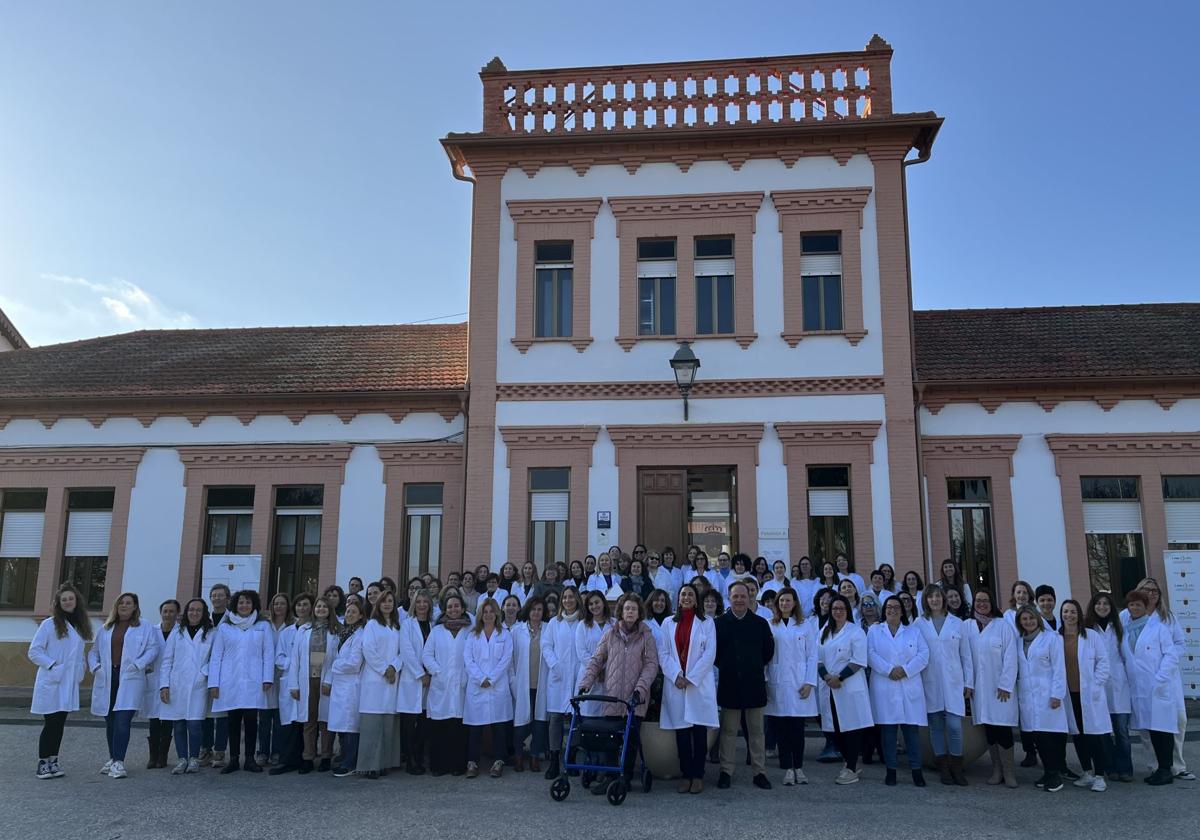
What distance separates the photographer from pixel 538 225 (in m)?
15.6

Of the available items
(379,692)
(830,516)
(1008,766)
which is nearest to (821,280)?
(830,516)

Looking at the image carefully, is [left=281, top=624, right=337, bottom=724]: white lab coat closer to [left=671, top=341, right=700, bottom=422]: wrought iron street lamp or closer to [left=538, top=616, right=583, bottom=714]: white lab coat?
[left=538, top=616, right=583, bottom=714]: white lab coat

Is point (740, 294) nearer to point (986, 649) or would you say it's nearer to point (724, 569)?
point (724, 569)

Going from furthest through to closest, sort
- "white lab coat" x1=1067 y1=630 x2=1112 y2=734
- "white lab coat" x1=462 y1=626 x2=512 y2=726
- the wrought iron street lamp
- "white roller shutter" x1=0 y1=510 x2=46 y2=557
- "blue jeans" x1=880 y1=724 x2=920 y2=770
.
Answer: "white roller shutter" x1=0 y1=510 x2=46 y2=557 → the wrought iron street lamp → "white lab coat" x1=462 y1=626 x2=512 y2=726 → "blue jeans" x1=880 y1=724 x2=920 y2=770 → "white lab coat" x1=1067 y1=630 x2=1112 y2=734

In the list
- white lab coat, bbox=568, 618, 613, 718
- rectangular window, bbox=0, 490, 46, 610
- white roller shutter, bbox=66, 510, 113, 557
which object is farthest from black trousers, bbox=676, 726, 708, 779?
rectangular window, bbox=0, 490, 46, 610

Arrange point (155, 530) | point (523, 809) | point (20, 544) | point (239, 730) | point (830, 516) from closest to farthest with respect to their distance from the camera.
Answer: point (523, 809) < point (239, 730) < point (830, 516) < point (155, 530) < point (20, 544)

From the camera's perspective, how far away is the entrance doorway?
14.6m

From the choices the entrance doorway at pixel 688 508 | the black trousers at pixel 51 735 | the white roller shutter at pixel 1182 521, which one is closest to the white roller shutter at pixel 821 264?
the entrance doorway at pixel 688 508

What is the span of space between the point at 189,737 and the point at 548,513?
670cm

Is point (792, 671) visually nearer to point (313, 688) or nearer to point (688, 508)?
point (313, 688)

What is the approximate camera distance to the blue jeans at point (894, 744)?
868 centimetres

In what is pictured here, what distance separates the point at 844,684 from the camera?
8891 millimetres

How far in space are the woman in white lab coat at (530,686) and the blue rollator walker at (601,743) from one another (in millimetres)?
1117

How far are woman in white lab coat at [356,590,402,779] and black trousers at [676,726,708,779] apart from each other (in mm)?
2875
